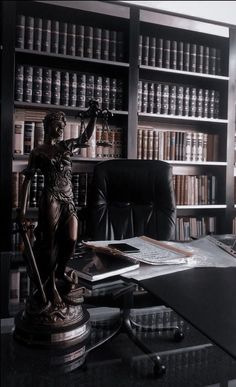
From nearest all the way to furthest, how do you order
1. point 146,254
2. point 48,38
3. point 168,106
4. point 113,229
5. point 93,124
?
point 93,124 → point 146,254 → point 113,229 → point 48,38 → point 168,106

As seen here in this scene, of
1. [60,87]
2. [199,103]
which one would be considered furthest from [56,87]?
[199,103]

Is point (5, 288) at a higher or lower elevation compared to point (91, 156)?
lower

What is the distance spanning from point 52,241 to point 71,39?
128 cm

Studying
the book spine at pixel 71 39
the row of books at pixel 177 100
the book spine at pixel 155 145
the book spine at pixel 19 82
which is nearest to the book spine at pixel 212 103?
the row of books at pixel 177 100

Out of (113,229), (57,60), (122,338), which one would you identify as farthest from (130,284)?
(57,60)

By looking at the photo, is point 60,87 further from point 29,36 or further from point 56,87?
point 29,36

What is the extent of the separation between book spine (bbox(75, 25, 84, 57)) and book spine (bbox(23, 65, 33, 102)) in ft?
0.74

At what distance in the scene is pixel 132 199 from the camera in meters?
1.35

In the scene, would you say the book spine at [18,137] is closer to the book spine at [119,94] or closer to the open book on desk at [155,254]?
the book spine at [119,94]

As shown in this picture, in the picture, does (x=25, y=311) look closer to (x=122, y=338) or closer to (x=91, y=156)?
(x=122, y=338)

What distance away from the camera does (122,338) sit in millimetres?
592

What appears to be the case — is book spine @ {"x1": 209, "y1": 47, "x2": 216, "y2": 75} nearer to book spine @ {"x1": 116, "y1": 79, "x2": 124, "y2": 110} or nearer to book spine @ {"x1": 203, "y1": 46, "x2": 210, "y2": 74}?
book spine @ {"x1": 203, "y1": 46, "x2": 210, "y2": 74}

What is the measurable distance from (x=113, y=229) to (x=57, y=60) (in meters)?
0.81

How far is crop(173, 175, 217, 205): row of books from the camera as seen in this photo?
1.84 metres
